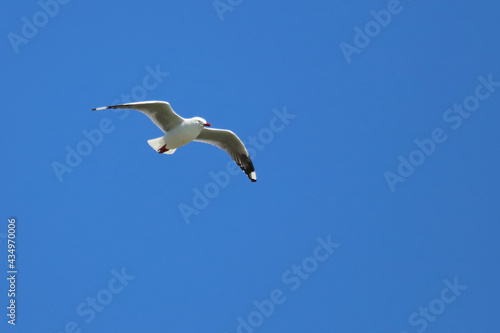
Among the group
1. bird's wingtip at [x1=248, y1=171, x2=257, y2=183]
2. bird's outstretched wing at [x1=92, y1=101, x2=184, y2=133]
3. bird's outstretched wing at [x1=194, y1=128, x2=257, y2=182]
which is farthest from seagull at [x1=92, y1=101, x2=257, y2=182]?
bird's wingtip at [x1=248, y1=171, x2=257, y2=183]

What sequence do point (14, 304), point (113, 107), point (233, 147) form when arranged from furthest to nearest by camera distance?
point (233, 147)
point (14, 304)
point (113, 107)

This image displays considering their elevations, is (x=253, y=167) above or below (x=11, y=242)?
above

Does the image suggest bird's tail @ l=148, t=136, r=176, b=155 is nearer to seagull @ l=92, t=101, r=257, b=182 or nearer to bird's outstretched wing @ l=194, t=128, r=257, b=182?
seagull @ l=92, t=101, r=257, b=182

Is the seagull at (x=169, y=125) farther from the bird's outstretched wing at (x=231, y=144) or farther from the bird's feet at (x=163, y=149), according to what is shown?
the bird's outstretched wing at (x=231, y=144)

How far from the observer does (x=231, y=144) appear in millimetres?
19062

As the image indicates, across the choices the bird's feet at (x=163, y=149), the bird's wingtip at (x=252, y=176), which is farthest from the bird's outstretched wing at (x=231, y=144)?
the bird's feet at (x=163, y=149)

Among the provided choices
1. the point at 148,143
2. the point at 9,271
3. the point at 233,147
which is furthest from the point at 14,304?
the point at 233,147

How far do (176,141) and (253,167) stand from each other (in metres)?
2.49

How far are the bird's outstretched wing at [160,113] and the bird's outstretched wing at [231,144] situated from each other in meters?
1.00

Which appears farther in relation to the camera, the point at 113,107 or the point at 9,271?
the point at 9,271

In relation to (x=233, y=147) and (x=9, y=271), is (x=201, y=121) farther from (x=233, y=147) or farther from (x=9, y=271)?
(x=9, y=271)

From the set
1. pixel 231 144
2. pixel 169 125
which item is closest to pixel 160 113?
pixel 169 125

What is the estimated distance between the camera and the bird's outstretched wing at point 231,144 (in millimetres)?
18703

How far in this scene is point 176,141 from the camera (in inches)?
693
